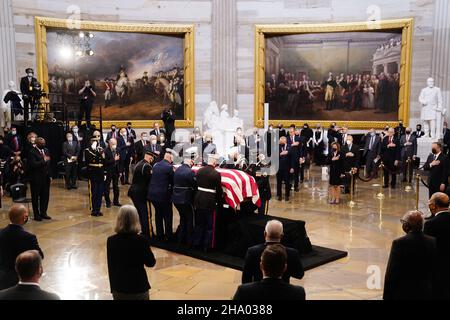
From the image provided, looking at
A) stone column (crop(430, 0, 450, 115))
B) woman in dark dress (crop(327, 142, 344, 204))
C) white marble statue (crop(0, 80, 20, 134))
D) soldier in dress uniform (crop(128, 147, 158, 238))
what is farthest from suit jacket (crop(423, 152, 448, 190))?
white marble statue (crop(0, 80, 20, 134))

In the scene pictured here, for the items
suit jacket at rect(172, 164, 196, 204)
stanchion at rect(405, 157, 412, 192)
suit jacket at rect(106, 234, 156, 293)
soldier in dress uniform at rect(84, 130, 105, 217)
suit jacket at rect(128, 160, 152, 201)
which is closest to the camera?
suit jacket at rect(106, 234, 156, 293)

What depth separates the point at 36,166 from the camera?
412 inches

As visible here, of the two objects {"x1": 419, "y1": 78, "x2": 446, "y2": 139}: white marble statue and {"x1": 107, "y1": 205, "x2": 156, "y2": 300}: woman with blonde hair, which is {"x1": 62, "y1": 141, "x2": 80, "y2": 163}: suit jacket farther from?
{"x1": 419, "y1": 78, "x2": 446, "y2": 139}: white marble statue

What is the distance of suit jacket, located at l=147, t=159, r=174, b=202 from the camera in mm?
8812

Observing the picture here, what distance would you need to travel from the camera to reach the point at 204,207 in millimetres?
8211

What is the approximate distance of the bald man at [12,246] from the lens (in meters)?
4.88

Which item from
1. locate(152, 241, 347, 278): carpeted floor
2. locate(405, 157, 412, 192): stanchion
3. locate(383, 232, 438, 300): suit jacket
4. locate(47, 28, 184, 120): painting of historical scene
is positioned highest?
locate(47, 28, 184, 120): painting of historical scene

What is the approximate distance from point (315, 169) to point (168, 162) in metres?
10.8

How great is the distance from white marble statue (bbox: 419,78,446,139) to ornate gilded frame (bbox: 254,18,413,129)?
2.95 meters

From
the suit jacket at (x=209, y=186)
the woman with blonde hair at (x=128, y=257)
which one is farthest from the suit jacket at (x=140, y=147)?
the woman with blonde hair at (x=128, y=257)

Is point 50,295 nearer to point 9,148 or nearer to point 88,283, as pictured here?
point 88,283

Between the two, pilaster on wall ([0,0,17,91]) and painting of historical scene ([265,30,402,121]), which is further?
painting of historical scene ([265,30,402,121])

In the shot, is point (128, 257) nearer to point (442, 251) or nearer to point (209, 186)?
point (442, 251)

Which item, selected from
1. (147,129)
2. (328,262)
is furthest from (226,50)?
(328,262)
